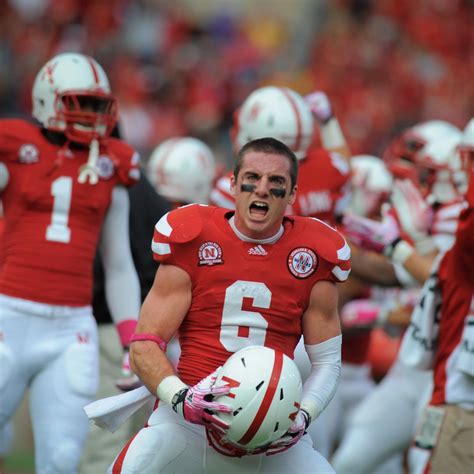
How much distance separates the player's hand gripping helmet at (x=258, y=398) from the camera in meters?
3.85

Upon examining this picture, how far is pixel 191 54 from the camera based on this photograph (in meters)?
14.2

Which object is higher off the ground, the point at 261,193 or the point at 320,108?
the point at 320,108

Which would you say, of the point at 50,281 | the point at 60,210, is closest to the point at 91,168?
the point at 60,210

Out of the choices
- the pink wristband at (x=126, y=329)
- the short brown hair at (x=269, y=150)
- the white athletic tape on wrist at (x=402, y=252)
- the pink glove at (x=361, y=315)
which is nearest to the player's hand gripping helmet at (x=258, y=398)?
the short brown hair at (x=269, y=150)

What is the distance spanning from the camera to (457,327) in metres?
5.12

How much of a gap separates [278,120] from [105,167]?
1.15 metres

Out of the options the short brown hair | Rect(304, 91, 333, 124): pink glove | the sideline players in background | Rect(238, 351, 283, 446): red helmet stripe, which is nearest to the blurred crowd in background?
Rect(304, 91, 333, 124): pink glove

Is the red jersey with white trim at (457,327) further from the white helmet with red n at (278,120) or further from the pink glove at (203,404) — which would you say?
the pink glove at (203,404)

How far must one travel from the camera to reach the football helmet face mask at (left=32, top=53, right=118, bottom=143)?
527 centimetres

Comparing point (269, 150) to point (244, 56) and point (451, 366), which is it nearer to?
point (451, 366)

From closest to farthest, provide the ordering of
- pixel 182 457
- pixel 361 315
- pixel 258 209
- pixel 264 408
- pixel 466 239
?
pixel 264 408, pixel 182 457, pixel 258 209, pixel 466 239, pixel 361 315

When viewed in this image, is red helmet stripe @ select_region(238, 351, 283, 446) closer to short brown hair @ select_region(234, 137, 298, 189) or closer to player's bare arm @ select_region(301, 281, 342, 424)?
player's bare arm @ select_region(301, 281, 342, 424)

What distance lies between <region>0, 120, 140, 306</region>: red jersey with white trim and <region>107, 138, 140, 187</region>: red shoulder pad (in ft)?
0.11

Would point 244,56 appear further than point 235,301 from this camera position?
Yes
